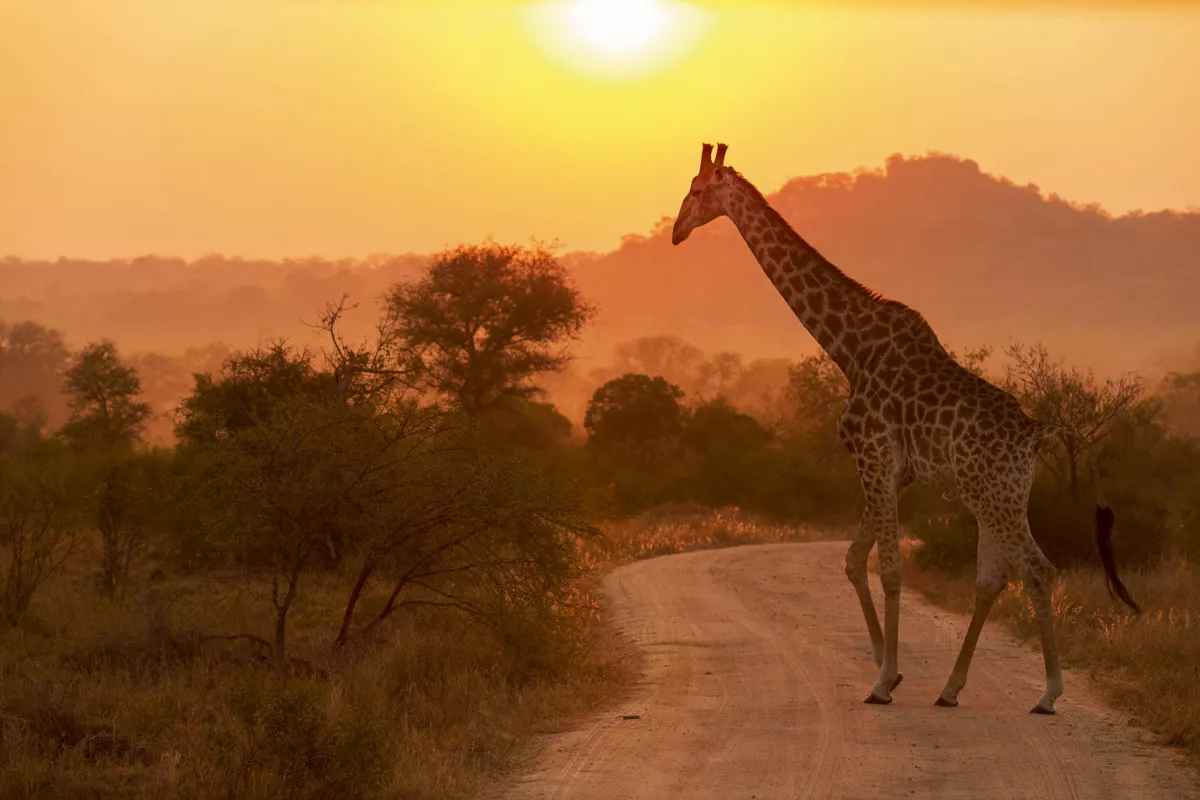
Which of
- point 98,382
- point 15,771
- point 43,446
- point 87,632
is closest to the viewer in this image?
point 15,771

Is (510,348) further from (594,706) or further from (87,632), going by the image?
(594,706)

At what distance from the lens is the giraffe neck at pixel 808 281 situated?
13.1 m

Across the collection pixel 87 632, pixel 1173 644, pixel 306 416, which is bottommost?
pixel 87 632

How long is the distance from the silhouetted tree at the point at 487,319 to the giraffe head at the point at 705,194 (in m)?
27.2

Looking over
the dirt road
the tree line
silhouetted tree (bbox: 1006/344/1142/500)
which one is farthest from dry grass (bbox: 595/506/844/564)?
the dirt road

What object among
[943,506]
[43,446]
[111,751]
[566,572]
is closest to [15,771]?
[111,751]

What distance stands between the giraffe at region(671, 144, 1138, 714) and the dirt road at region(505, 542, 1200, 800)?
65 cm

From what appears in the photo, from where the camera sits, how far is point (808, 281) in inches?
535

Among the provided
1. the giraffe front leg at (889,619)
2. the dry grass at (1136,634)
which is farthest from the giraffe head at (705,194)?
the dry grass at (1136,634)

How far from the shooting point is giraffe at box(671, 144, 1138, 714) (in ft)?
38.9

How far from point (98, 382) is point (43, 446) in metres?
9.79

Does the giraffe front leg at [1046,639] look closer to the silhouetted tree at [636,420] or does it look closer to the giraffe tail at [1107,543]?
the giraffe tail at [1107,543]

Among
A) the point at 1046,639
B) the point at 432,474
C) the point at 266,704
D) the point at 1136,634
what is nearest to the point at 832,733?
the point at 1046,639

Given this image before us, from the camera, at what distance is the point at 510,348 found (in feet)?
141
